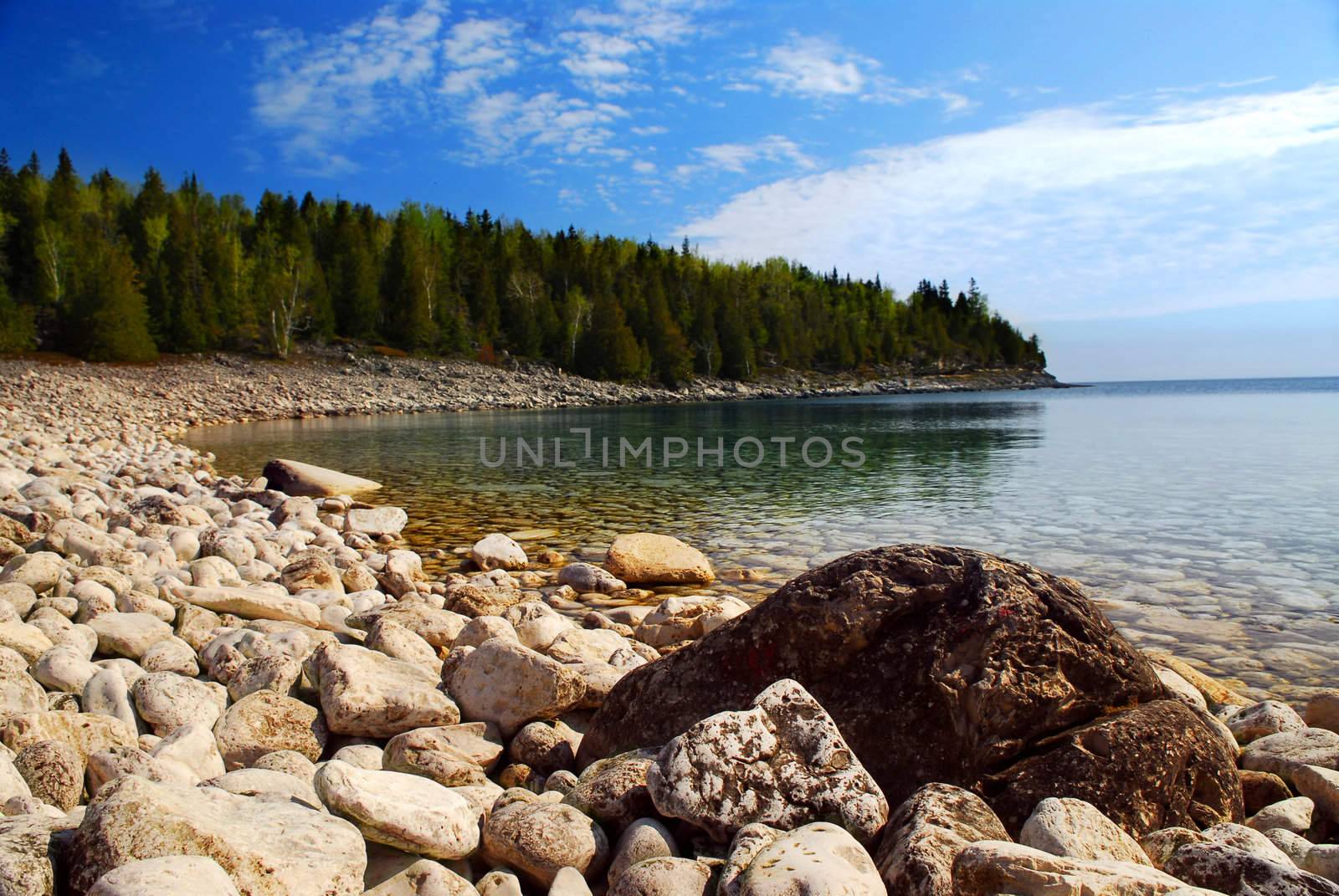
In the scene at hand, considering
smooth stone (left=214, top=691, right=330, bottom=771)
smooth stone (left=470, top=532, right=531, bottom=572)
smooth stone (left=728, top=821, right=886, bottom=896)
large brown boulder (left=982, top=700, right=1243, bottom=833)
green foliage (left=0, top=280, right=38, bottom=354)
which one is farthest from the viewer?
green foliage (left=0, top=280, right=38, bottom=354)

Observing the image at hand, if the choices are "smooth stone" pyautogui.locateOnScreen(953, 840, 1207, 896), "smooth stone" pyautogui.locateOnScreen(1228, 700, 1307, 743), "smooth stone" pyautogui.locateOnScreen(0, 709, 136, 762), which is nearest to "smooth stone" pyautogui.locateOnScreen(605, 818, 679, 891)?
"smooth stone" pyautogui.locateOnScreen(953, 840, 1207, 896)

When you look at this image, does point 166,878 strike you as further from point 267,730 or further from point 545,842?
point 267,730

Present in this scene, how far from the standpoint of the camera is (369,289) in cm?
7825

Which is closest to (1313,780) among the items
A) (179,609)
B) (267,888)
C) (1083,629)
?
(1083,629)

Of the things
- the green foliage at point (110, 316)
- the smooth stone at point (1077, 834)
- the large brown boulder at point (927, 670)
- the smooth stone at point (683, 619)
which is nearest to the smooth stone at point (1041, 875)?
the smooth stone at point (1077, 834)

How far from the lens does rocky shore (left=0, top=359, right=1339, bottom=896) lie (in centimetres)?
229

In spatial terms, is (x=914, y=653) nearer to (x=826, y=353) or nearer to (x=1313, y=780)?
(x=1313, y=780)

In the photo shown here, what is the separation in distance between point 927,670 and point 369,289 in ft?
270

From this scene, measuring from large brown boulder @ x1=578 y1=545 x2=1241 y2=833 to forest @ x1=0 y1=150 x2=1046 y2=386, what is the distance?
Result: 6666 centimetres

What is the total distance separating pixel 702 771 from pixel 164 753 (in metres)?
2.10

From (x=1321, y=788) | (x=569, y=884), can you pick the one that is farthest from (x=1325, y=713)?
(x=569, y=884)

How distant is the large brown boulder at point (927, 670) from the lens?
9.89ft

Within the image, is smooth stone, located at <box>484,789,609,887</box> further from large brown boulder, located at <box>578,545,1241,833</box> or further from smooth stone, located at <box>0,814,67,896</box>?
smooth stone, located at <box>0,814,67,896</box>

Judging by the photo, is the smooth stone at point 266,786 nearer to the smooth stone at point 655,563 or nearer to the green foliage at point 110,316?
the smooth stone at point 655,563
